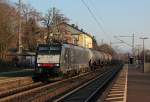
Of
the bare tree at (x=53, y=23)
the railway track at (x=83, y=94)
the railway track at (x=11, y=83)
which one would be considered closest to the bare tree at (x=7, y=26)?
the bare tree at (x=53, y=23)

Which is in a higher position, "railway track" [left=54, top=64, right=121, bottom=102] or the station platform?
the station platform

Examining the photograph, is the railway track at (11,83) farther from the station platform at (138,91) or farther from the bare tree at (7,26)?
the bare tree at (7,26)

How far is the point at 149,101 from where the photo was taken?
19.7 m

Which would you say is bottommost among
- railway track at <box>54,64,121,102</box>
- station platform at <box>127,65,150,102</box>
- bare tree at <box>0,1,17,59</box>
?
railway track at <box>54,64,121,102</box>

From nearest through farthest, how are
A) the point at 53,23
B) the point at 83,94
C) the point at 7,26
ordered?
the point at 83,94 < the point at 7,26 < the point at 53,23

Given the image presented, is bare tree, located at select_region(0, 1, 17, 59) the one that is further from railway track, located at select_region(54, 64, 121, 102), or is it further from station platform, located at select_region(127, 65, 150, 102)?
railway track, located at select_region(54, 64, 121, 102)

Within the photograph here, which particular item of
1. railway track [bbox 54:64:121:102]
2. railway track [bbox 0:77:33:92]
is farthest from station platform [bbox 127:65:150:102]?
railway track [bbox 0:77:33:92]

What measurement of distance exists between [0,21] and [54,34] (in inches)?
760

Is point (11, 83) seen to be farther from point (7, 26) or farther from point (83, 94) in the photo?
point (7, 26)

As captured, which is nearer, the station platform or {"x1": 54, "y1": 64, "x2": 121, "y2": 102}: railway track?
the station platform

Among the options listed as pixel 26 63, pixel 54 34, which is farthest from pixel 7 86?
pixel 54 34

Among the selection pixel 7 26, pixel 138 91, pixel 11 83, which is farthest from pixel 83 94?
pixel 7 26

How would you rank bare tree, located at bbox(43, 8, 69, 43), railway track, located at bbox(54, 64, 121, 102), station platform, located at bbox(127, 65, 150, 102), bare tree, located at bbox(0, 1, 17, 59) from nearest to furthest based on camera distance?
1. station platform, located at bbox(127, 65, 150, 102)
2. railway track, located at bbox(54, 64, 121, 102)
3. bare tree, located at bbox(0, 1, 17, 59)
4. bare tree, located at bbox(43, 8, 69, 43)

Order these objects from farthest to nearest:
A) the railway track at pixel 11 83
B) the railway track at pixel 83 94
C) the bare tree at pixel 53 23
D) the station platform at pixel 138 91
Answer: the bare tree at pixel 53 23
the railway track at pixel 11 83
the railway track at pixel 83 94
the station platform at pixel 138 91
